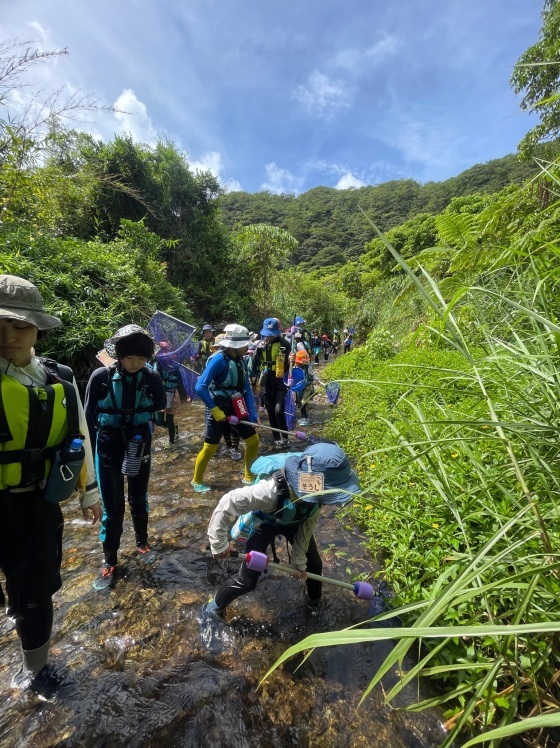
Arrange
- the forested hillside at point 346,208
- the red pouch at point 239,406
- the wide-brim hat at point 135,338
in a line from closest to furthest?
the wide-brim hat at point 135,338
the red pouch at point 239,406
the forested hillside at point 346,208

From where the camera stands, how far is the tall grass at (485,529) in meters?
1.08

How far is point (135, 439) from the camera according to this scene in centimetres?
265

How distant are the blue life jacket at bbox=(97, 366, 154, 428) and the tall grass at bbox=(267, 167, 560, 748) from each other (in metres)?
1.74

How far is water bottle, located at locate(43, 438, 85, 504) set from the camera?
171 cm

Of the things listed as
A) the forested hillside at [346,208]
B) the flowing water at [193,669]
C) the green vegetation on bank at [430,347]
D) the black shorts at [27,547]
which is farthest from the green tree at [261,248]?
the forested hillside at [346,208]

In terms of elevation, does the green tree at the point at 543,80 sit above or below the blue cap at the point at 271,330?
above

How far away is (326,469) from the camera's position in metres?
2.02

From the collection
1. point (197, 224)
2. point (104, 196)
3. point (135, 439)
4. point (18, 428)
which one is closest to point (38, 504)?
point (18, 428)

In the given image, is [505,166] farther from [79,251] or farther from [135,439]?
[135,439]

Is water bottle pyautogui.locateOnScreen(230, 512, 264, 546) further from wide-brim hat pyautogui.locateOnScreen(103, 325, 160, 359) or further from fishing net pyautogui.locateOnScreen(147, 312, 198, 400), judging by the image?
fishing net pyautogui.locateOnScreen(147, 312, 198, 400)

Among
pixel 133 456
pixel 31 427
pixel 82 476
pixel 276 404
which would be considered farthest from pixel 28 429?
pixel 276 404

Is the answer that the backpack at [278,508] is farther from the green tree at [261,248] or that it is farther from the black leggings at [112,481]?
the green tree at [261,248]

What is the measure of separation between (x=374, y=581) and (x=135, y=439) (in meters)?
2.15

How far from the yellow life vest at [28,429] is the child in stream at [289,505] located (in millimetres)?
977
